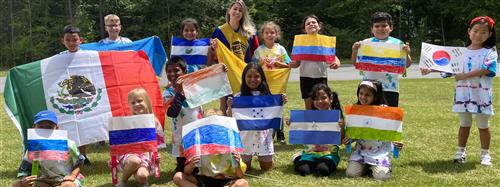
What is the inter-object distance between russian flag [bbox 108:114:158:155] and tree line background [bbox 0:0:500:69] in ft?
104

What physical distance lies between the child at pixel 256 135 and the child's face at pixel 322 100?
61 cm

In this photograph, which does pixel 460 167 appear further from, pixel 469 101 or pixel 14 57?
pixel 14 57

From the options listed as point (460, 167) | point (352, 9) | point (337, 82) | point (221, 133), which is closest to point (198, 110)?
point (221, 133)

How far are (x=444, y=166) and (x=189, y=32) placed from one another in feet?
12.5

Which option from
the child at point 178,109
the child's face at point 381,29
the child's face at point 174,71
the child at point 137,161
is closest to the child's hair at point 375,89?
the child's face at point 381,29

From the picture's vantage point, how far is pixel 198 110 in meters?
6.63

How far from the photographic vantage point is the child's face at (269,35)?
7672 millimetres

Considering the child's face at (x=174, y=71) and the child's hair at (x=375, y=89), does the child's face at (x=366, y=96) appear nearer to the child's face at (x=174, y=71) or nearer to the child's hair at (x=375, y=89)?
the child's hair at (x=375, y=89)

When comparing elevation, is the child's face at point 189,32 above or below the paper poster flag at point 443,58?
above

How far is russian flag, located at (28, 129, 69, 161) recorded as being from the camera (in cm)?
531

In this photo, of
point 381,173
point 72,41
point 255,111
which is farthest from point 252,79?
point 72,41

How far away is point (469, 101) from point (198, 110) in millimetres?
3336

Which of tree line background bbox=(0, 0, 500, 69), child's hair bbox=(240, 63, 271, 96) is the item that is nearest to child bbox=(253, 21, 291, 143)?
child's hair bbox=(240, 63, 271, 96)

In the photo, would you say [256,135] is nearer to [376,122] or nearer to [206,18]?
[376,122]
